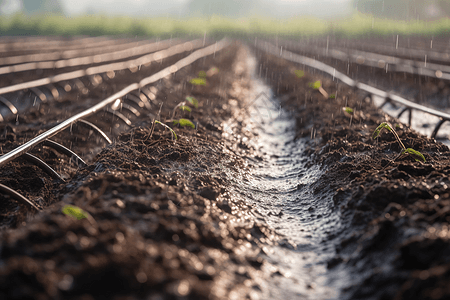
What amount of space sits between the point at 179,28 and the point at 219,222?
1696 inches

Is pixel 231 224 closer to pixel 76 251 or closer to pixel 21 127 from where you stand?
pixel 76 251

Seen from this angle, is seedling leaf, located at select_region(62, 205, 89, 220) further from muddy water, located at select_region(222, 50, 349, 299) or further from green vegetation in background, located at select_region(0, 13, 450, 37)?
green vegetation in background, located at select_region(0, 13, 450, 37)

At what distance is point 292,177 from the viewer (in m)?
4.66

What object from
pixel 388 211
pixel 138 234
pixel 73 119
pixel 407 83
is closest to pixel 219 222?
pixel 138 234

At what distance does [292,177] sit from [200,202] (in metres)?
1.89

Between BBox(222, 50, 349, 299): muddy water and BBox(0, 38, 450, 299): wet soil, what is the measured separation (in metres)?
0.02

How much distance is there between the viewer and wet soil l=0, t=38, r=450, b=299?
1.82 m

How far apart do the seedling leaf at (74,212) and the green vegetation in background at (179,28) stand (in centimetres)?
3782

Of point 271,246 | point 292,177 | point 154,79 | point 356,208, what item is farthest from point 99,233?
point 154,79

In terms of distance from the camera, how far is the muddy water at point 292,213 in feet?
8.05

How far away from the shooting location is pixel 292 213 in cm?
366

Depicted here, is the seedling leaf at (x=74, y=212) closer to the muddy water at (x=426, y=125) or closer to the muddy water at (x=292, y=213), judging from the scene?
the muddy water at (x=292, y=213)

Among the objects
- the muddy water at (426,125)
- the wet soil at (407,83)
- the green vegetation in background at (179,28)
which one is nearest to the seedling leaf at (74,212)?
the muddy water at (426,125)

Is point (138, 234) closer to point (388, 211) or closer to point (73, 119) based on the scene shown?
point (388, 211)
